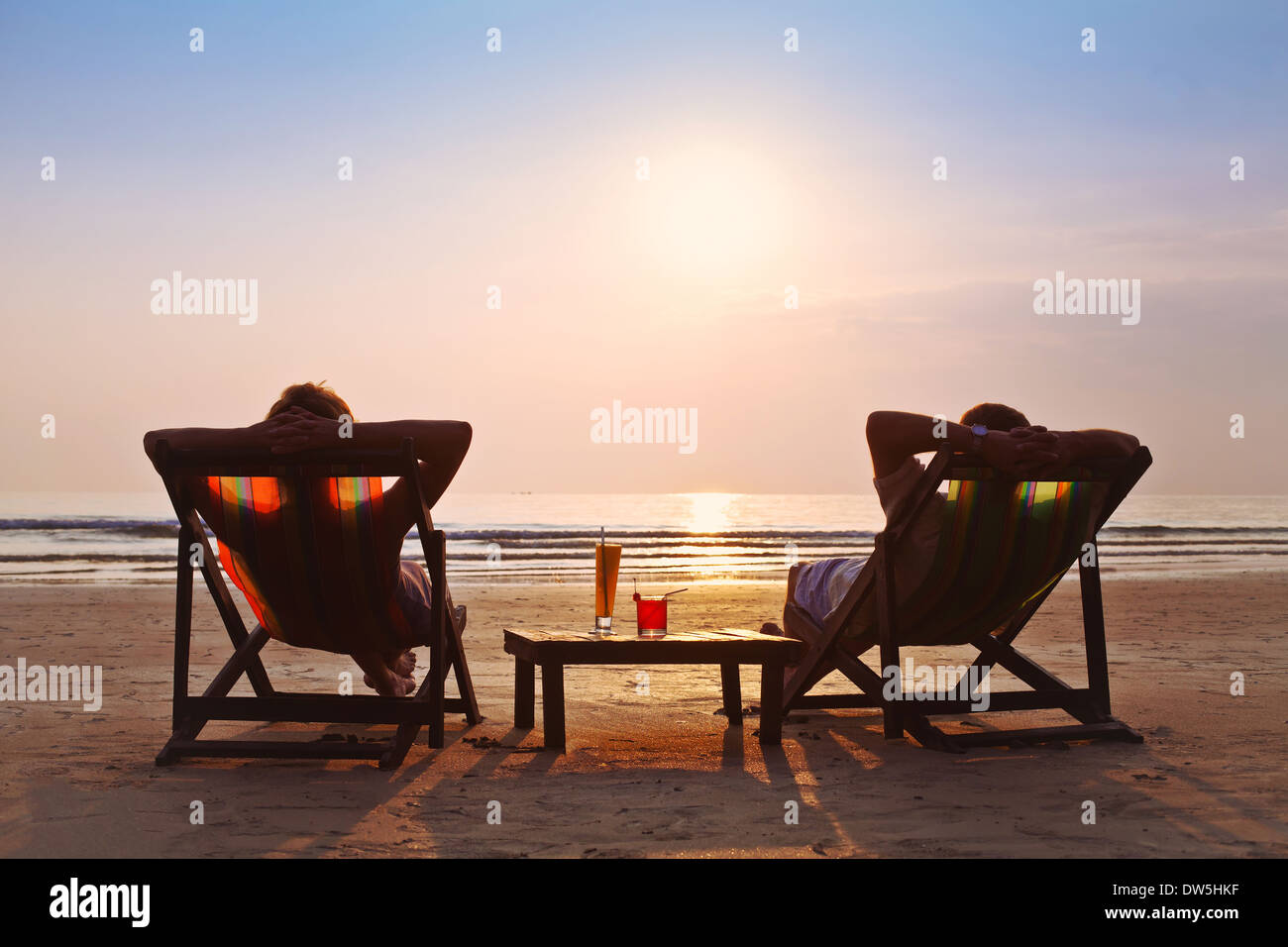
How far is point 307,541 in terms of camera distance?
14.3 feet

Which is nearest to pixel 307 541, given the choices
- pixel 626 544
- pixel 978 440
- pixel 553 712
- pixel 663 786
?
pixel 553 712

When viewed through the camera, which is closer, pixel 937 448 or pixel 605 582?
pixel 937 448

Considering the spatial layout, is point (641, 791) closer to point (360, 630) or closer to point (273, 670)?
point (360, 630)

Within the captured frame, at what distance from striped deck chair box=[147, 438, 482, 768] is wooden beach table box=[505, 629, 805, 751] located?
44cm

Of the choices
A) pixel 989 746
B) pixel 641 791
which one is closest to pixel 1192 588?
pixel 989 746

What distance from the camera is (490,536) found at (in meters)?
29.1

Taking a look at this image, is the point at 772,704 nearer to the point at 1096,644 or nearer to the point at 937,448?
the point at 937,448

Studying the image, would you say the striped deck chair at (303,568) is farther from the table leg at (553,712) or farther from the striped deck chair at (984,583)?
the striped deck chair at (984,583)

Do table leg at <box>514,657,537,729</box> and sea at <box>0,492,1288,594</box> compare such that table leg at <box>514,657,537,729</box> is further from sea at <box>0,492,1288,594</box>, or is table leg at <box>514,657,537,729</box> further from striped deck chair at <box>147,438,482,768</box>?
sea at <box>0,492,1288,594</box>

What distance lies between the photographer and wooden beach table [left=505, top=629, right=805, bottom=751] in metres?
4.55

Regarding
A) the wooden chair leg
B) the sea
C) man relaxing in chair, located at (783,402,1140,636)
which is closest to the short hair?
man relaxing in chair, located at (783,402,1140,636)

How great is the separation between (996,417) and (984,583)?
2.31ft

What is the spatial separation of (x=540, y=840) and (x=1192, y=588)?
45.0 feet

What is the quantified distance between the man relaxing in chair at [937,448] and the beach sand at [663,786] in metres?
0.85
